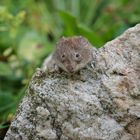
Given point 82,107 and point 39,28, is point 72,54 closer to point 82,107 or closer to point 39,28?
point 82,107

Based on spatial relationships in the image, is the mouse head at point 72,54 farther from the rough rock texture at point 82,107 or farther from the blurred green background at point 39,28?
the blurred green background at point 39,28

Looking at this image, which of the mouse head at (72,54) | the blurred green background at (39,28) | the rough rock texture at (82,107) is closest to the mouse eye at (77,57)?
the mouse head at (72,54)

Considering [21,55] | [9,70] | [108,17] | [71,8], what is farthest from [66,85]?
[71,8]

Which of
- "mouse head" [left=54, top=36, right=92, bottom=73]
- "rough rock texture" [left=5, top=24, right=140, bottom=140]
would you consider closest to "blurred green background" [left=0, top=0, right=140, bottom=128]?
"rough rock texture" [left=5, top=24, right=140, bottom=140]

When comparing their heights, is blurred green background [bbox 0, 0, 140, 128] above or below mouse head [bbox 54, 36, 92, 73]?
above

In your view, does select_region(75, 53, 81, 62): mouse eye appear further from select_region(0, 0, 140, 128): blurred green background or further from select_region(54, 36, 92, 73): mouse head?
select_region(0, 0, 140, 128): blurred green background

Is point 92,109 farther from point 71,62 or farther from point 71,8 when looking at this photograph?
point 71,8
